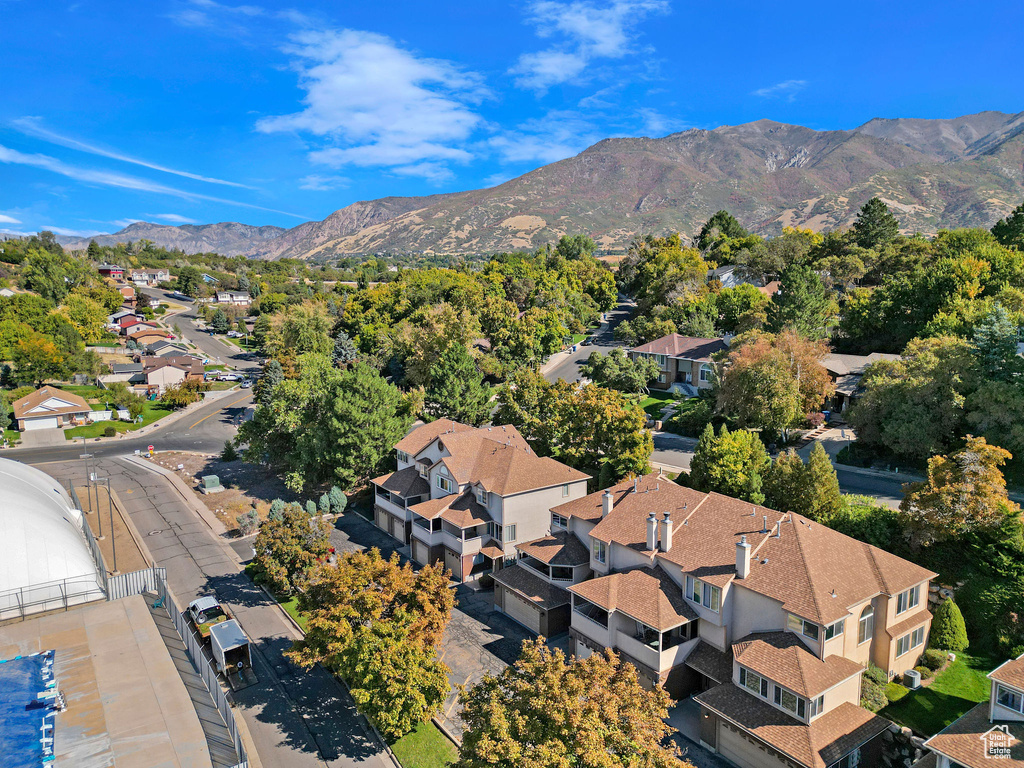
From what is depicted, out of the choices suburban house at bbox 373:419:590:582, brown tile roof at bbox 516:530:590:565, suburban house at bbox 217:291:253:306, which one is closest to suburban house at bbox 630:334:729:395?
suburban house at bbox 373:419:590:582

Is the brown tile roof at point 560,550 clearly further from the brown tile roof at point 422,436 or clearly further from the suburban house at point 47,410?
the suburban house at point 47,410

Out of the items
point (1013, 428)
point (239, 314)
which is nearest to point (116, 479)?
point (1013, 428)

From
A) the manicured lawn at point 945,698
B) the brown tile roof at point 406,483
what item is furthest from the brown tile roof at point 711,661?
the brown tile roof at point 406,483

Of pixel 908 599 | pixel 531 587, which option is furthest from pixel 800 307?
pixel 531 587

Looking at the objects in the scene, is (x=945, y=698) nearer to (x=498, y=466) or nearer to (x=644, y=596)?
(x=644, y=596)

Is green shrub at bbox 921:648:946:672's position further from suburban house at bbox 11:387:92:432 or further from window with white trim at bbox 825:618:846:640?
suburban house at bbox 11:387:92:432

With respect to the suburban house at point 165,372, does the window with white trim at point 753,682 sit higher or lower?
lower
